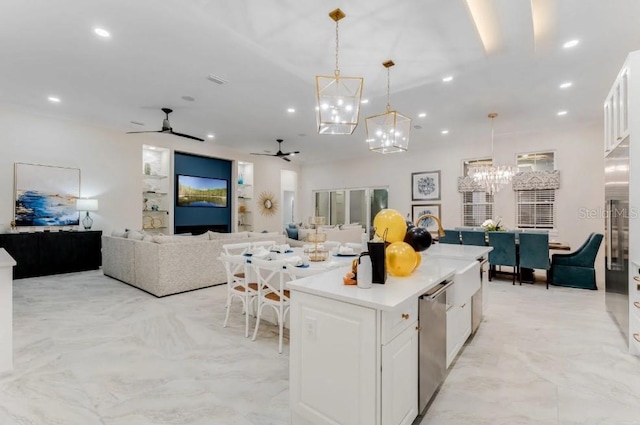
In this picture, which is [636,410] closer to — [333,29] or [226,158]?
[333,29]

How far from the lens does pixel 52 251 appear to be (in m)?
5.92

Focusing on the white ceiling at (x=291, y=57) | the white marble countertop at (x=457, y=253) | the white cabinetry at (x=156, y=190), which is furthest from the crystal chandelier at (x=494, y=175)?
the white cabinetry at (x=156, y=190)

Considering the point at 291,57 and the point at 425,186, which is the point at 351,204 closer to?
the point at 425,186

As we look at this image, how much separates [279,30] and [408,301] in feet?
9.70

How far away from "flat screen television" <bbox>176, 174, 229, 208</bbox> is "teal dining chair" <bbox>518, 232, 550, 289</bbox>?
7.58m

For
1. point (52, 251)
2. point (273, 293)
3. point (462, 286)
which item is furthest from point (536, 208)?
point (52, 251)

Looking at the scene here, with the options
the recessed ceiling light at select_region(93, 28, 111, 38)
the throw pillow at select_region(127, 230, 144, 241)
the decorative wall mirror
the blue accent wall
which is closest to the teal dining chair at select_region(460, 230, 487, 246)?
the throw pillow at select_region(127, 230, 144, 241)

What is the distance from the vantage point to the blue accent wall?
8.32m

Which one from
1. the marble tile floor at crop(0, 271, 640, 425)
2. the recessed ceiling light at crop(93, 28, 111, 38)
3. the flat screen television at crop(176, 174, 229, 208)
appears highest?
the recessed ceiling light at crop(93, 28, 111, 38)

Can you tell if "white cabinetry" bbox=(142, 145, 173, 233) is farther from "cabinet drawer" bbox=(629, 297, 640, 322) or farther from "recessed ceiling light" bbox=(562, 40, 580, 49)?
"cabinet drawer" bbox=(629, 297, 640, 322)

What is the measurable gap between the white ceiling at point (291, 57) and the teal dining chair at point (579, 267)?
7.98 ft

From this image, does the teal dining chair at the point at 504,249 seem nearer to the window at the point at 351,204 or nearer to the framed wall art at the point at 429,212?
the framed wall art at the point at 429,212

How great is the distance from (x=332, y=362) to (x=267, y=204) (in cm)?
880

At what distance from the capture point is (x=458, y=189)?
8164mm
